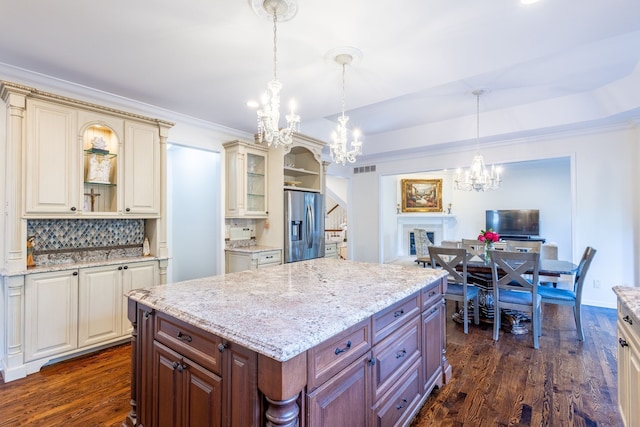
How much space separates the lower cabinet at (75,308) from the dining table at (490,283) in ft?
12.1

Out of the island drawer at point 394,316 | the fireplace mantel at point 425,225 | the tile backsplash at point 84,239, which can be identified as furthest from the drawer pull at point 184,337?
the fireplace mantel at point 425,225

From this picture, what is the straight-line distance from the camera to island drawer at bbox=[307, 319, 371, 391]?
1.16 m

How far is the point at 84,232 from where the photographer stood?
10.5ft

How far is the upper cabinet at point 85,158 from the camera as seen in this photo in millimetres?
2633

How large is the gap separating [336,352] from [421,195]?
8.37 meters

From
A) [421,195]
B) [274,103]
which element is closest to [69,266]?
[274,103]

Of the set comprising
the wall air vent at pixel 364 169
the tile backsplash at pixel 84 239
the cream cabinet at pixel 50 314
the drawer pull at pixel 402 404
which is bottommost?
the drawer pull at pixel 402 404

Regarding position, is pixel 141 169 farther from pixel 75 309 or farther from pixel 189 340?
pixel 189 340

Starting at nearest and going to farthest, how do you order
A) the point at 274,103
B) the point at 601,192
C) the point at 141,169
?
1. the point at 274,103
2. the point at 141,169
3. the point at 601,192

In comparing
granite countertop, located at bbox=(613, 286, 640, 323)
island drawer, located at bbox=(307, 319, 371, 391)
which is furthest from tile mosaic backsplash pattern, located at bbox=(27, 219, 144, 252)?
granite countertop, located at bbox=(613, 286, 640, 323)

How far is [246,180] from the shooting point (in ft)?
14.3

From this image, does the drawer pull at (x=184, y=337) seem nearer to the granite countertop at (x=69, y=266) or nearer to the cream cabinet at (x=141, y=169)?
the granite countertop at (x=69, y=266)

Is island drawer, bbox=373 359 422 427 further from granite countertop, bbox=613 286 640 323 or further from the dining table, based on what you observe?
the dining table

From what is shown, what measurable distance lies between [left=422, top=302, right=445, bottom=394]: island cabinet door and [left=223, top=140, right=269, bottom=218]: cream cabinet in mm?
2890
